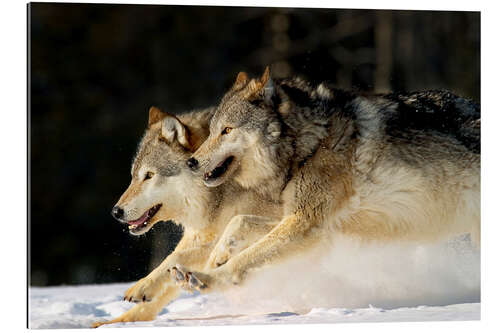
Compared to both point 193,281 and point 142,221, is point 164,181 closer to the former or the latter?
point 142,221

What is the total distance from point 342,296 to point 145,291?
1499 millimetres

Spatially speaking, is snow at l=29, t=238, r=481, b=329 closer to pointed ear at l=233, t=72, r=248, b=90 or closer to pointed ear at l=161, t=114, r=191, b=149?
pointed ear at l=161, t=114, r=191, b=149

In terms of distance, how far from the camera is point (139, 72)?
9375 mm

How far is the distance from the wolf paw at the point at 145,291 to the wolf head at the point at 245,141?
0.77 m

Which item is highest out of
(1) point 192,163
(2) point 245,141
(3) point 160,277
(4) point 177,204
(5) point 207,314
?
(2) point 245,141

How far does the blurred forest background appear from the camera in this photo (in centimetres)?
625

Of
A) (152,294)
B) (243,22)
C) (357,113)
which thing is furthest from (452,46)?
(152,294)

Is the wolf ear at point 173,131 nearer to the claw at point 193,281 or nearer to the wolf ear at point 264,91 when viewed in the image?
the wolf ear at point 264,91

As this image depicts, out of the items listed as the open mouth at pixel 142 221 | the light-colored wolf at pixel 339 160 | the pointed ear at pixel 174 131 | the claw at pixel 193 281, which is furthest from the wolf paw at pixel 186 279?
the pointed ear at pixel 174 131

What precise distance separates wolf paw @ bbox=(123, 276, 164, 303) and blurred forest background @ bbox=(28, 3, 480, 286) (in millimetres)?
412

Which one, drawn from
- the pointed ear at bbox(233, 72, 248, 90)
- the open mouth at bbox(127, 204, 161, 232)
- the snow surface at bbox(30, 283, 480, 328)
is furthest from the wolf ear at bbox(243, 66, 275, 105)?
the snow surface at bbox(30, 283, 480, 328)

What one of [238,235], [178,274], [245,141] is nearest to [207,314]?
[238,235]

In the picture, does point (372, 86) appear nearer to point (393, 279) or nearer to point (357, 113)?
point (357, 113)

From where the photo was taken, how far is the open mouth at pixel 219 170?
17.5 ft
